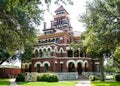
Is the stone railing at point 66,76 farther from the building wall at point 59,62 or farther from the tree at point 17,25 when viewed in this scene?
the tree at point 17,25

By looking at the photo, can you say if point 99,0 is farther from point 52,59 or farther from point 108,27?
point 52,59

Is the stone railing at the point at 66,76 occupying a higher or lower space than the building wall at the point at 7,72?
lower

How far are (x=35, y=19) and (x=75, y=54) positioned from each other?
3581cm

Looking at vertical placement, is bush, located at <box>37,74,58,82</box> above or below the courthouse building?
below

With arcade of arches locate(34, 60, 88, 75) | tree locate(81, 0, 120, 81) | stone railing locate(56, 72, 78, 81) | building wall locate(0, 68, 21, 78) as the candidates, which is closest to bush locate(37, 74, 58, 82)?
stone railing locate(56, 72, 78, 81)

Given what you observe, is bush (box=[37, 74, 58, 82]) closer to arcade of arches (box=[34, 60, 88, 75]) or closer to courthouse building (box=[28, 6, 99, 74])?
courthouse building (box=[28, 6, 99, 74])

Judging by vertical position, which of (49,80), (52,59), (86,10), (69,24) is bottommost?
(49,80)

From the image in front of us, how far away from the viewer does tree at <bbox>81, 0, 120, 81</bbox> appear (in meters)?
23.4

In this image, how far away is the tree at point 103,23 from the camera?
23384 millimetres

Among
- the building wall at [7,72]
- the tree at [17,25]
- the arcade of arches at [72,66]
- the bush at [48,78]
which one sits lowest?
the bush at [48,78]

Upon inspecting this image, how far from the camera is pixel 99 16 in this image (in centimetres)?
2420

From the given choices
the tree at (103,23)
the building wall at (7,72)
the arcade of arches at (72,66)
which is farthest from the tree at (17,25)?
the building wall at (7,72)

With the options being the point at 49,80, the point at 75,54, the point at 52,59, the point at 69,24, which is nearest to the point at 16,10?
the point at 49,80

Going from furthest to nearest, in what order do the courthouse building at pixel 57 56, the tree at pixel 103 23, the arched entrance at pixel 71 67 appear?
the arched entrance at pixel 71 67 < the courthouse building at pixel 57 56 < the tree at pixel 103 23
